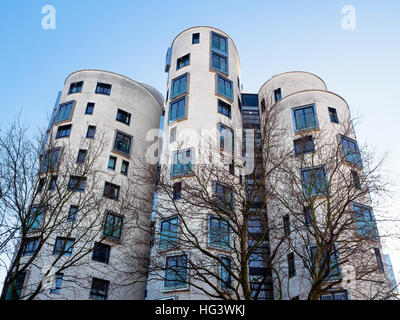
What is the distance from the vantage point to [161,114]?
39.0 m

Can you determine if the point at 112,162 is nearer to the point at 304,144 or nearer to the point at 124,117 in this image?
the point at 124,117

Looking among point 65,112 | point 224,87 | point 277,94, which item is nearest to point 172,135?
point 224,87

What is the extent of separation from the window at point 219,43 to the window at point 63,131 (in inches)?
657

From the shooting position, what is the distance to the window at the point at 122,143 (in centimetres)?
3200

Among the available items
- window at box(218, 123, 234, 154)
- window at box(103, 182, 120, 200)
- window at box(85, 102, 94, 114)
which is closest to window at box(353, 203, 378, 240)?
window at box(218, 123, 234, 154)

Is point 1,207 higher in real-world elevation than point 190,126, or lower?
lower

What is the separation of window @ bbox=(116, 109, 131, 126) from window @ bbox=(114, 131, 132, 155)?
5.40 ft

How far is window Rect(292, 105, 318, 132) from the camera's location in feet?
95.1

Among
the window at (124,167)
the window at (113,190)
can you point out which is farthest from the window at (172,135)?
the window at (113,190)

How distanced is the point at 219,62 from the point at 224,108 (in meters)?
5.49

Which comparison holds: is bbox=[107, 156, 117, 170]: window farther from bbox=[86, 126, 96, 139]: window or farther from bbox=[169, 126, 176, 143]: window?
bbox=[169, 126, 176, 143]: window
